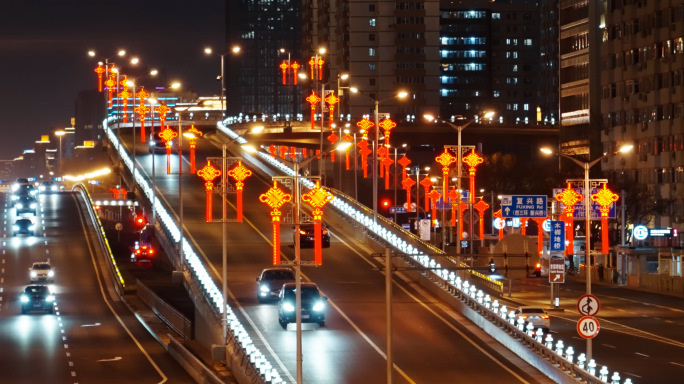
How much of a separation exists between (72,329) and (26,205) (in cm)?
5670

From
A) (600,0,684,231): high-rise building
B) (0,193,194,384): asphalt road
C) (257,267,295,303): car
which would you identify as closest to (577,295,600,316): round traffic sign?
(0,193,194,384): asphalt road

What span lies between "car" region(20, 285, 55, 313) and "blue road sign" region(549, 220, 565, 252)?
2654cm

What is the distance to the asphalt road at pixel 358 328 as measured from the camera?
1813 inches

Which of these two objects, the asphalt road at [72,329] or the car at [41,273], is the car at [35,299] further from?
the car at [41,273]

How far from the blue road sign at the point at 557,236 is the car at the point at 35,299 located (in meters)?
26.5

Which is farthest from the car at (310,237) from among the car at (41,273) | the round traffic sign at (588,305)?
the round traffic sign at (588,305)

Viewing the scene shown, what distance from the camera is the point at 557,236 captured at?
62969 mm

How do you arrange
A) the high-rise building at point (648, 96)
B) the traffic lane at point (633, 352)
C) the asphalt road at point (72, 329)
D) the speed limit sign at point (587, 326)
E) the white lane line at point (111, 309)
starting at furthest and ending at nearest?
the high-rise building at point (648, 96) < the white lane line at point (111, 309) < the asphalt road at point (72, 329) < the traffic lane at point (633, 352) < the speed limit sign at point (587, 326)

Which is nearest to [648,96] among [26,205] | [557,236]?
[26,205]

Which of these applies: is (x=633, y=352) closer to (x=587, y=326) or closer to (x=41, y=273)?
(x=587, y=326)

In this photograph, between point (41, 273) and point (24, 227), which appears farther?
point (24, 227)

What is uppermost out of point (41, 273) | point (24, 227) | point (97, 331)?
point (24, 227)

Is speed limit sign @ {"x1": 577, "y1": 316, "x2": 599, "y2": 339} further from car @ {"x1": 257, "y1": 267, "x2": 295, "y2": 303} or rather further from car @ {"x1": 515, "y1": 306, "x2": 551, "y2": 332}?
car @ {"x1": 257, "y1": 267, "x2": 295, "y2": 303}

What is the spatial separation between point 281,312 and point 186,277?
15.7 m
